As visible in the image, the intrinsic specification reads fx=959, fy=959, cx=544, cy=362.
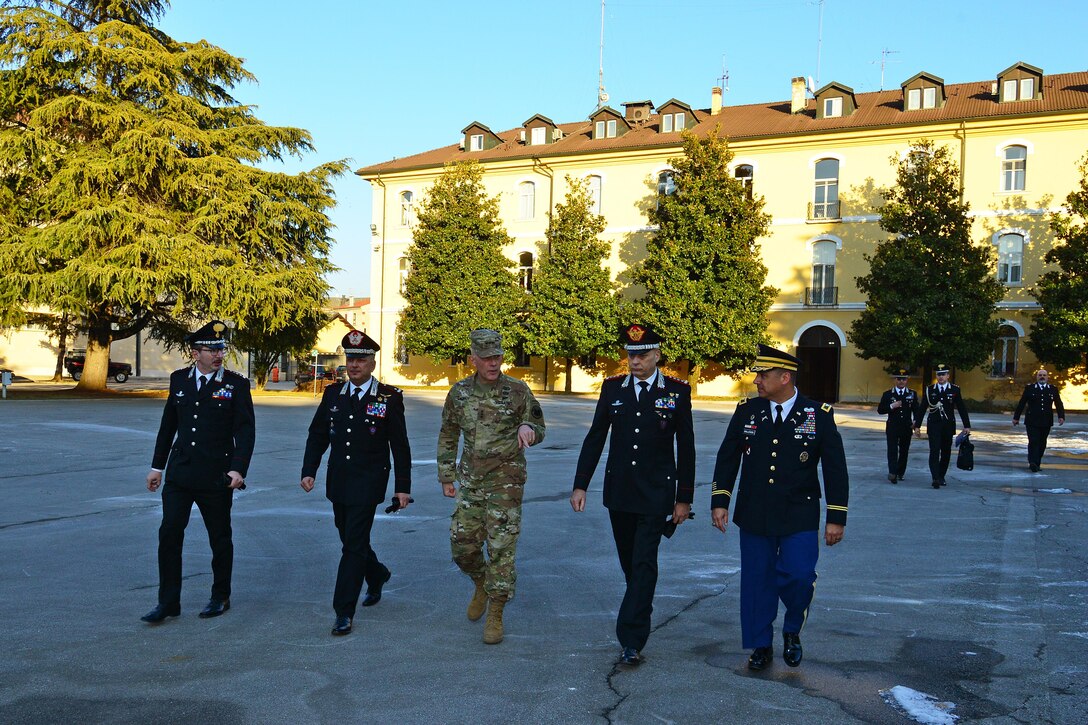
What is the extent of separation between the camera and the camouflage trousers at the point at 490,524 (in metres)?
5.88

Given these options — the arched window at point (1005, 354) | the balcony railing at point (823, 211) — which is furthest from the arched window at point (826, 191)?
the arched window at point (1005, 354)

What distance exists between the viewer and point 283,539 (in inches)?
356

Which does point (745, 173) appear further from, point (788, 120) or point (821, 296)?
point (821, 296)

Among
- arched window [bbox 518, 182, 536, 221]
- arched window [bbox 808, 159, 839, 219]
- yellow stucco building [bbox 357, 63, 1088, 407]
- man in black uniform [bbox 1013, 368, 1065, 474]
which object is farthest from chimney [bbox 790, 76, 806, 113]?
man in black uniform [bbox 1013, 368, 1065, 474]

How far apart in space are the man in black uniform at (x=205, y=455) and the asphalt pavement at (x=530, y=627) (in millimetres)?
362

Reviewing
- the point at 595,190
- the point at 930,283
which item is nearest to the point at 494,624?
the point at 930,283

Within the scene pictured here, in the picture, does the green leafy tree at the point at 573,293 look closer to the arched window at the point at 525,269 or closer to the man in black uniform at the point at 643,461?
the arched window at the point at 525,269

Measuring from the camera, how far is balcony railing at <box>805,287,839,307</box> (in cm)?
4481

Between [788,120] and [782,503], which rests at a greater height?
[788,120]

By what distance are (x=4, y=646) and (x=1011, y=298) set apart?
43.2 metres

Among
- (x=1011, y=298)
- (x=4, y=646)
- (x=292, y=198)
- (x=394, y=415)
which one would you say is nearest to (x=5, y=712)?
(x=4, y=646)

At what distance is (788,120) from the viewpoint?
155ft

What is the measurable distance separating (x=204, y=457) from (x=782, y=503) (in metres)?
3.69

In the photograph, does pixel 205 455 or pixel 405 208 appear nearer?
pixel 205 455
